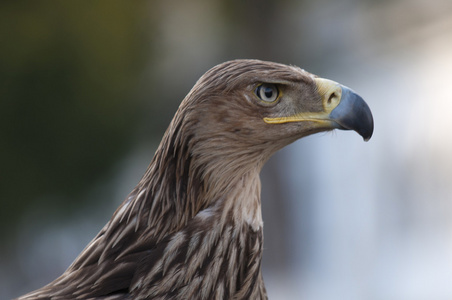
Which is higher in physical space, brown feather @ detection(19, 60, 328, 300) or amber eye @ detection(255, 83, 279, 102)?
amber eye @ detection(255, 83, 279, 102)

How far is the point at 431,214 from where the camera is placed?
329 inches

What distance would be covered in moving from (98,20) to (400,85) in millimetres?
3909

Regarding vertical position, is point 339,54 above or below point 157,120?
above

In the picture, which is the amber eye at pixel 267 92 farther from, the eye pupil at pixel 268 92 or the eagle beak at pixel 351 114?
the eagle beak at pixel 351 114

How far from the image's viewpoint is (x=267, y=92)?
7.28 ft

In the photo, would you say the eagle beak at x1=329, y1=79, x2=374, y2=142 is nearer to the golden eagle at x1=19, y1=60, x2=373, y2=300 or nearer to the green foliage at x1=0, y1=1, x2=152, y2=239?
the golden eagle at x1=19, y1=60, x2=373, y2=300

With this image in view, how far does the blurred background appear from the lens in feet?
23.1

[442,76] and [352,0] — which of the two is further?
[352,0]

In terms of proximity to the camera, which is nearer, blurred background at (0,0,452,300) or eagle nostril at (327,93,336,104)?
eagle nostril at (327,93,336,104)

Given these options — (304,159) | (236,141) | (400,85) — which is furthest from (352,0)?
(236,141)

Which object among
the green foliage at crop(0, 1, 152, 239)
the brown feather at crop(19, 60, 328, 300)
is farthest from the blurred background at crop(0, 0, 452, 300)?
the brown feather at crop(19, 60, 328, 300)

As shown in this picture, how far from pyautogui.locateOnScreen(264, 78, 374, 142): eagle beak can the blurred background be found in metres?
5.10

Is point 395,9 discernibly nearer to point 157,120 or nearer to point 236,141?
point 157,120

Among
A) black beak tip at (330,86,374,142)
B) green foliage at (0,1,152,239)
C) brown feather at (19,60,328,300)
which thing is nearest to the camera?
brown feather at (19,60,328,300)
